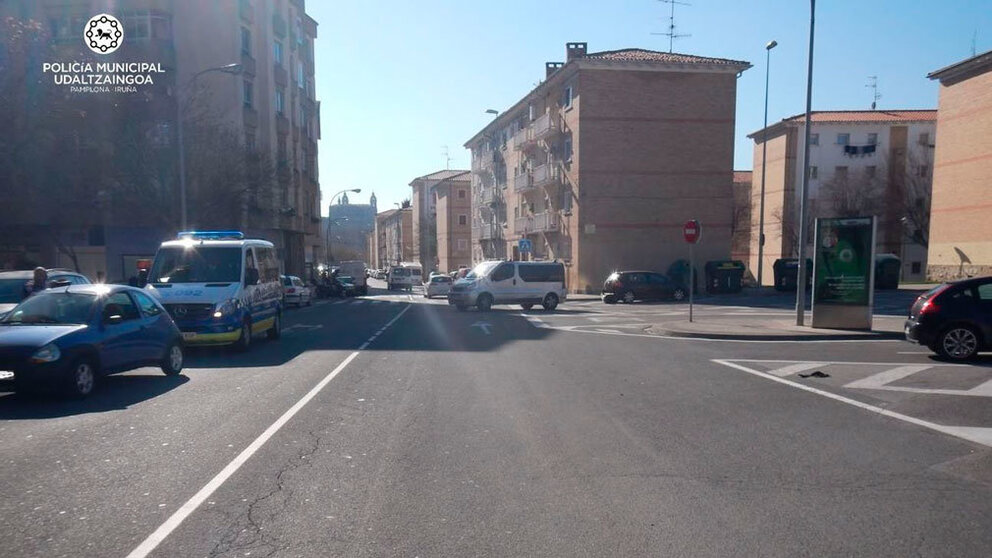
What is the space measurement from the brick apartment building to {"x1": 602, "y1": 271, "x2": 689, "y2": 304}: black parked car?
1633 centimetres

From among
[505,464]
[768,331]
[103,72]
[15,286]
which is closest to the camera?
[505,464]

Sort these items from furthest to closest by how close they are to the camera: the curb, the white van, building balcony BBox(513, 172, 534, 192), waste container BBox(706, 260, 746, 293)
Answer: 1. building balcony BBox(513, 172, 534, 192)
2. waste container BBox(706, 260, 746, 293)
3. the white van
4. the curb

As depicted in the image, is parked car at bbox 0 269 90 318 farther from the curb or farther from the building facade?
the building facade

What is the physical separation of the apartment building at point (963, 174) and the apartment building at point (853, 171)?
13.1 meters

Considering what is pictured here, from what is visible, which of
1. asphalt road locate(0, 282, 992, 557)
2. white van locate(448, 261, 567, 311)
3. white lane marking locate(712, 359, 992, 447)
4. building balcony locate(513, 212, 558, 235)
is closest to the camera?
asphalt road locate(0, 282, 992, 557)

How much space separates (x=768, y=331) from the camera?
54.3 feet

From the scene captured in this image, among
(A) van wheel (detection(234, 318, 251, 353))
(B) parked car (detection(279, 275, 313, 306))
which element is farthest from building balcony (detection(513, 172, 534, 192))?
(A) van wheel (detection(234, 318, 251, 353))

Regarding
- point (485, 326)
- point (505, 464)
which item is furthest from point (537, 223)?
point (505, 464)

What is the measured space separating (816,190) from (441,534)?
60469 mm

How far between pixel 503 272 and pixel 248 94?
1969cm

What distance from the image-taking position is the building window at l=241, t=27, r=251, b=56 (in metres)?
36.8

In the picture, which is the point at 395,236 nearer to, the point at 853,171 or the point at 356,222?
the point at 356,222

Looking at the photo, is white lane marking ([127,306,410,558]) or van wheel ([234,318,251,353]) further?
van wheel ([234,318,251,353])

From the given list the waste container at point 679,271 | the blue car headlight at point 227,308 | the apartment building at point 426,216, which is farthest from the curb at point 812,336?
the apartment building at point 426,216
